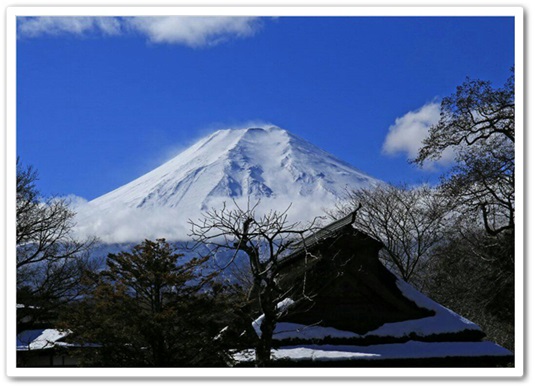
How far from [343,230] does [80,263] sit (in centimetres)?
666

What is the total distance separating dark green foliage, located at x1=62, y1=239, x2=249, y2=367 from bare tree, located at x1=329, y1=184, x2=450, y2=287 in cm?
1318

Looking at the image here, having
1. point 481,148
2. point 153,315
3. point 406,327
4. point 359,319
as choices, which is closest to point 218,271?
point 153,315

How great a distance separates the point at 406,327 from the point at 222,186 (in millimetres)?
11772

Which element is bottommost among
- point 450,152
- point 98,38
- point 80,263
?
point 80,263

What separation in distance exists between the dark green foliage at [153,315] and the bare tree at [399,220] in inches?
519

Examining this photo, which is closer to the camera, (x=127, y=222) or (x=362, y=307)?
(x=362, y=307)

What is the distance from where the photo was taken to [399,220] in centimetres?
2189

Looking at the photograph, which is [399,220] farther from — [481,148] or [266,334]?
[266,334]

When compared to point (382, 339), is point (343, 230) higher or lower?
higher

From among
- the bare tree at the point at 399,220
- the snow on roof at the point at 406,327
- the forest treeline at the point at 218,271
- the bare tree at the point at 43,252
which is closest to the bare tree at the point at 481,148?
the forest treeline at the point at 218,271

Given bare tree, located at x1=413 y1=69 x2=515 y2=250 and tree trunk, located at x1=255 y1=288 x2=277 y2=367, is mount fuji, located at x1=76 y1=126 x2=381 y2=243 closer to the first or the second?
bare tree, located at x1=413 y1=69 x2=515 y2=250
